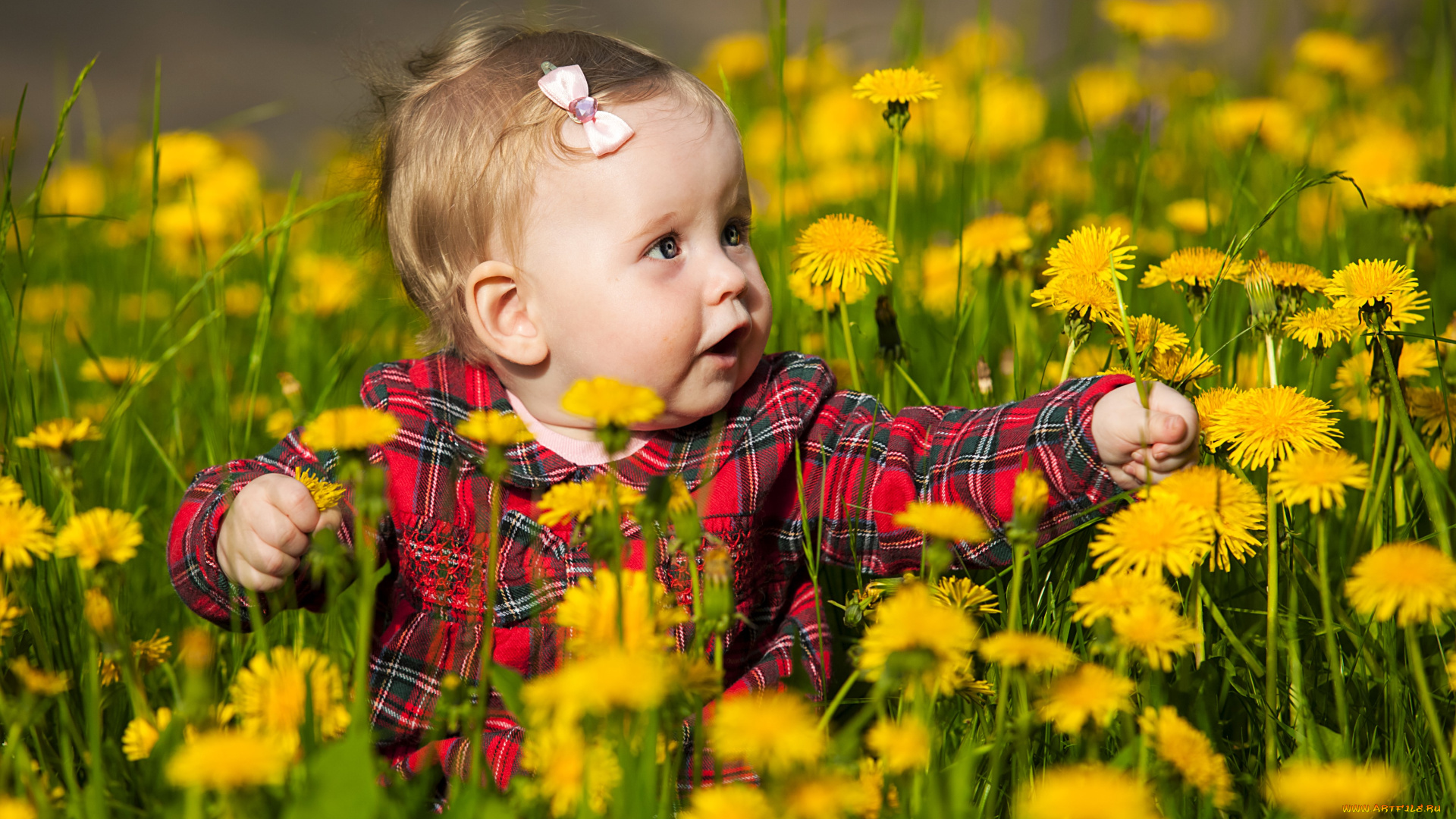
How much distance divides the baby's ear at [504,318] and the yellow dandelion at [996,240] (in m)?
0.53

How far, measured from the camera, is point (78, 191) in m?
3.08

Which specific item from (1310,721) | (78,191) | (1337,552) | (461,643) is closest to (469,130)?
(461,643)

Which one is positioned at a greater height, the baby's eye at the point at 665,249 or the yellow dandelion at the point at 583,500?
the baby's eye at the point at 665,249

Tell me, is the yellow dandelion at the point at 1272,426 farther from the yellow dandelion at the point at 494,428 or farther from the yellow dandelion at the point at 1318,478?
the yellow dandelion at the point at 494,428

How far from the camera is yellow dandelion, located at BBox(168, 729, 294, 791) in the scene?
56 centimetres

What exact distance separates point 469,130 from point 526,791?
0.64m

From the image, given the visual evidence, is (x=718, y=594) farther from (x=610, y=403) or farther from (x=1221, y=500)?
(x=1221, y=500)

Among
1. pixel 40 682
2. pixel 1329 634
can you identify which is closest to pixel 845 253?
pixel 1329 634

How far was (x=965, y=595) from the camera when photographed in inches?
38.0

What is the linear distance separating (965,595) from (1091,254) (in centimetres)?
32

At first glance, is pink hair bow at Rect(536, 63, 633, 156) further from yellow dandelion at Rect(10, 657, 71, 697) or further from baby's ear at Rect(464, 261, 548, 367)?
yellow dandelion at Rect(10, 657, 71, 697)

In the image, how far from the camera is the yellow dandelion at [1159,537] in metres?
0.78

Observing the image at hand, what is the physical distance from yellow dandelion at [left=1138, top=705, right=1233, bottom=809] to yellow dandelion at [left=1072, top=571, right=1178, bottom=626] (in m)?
0.07

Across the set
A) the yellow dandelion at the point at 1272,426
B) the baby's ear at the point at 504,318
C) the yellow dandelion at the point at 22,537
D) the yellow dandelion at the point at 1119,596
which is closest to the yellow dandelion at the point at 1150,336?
the yellow dandelion at the point at 1272,426
